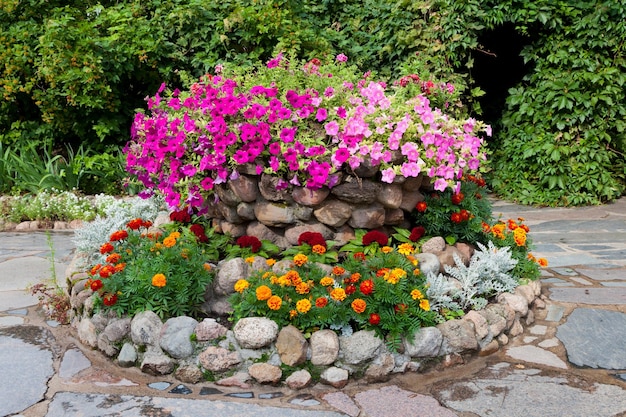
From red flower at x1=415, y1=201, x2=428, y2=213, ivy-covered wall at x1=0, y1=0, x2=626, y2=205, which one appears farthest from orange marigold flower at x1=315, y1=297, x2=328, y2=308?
ivy-covered wall at x1=0, y1=0, x2=626, y2=205

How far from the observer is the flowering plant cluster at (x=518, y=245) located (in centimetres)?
330

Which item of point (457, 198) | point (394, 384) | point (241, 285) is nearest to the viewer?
point (394, 384)

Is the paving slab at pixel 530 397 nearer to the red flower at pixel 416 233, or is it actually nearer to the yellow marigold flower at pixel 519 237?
the red flower at pixel 416 233

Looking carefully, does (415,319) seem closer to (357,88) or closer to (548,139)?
(357,88)

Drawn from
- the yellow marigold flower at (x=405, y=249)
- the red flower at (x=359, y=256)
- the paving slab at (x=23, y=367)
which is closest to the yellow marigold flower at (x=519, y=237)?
the yellow marigold flower at (x=405, y=249)

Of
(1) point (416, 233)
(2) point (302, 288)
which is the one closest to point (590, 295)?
(1) point (416, 233)

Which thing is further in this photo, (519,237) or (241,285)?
(519,237)

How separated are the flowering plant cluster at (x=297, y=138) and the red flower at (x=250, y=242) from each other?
31 cm

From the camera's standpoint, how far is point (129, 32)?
650 centimetres

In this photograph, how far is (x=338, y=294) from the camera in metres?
2.60

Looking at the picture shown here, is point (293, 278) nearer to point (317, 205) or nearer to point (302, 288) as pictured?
point (302, 288)

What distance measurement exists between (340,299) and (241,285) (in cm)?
44

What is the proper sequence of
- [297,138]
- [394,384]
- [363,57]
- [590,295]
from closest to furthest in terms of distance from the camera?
[394,384]
[297,138]
[590,295]
[363,57]

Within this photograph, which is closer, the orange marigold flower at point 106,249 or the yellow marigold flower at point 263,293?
the yellow marigold flower at point 263,293
